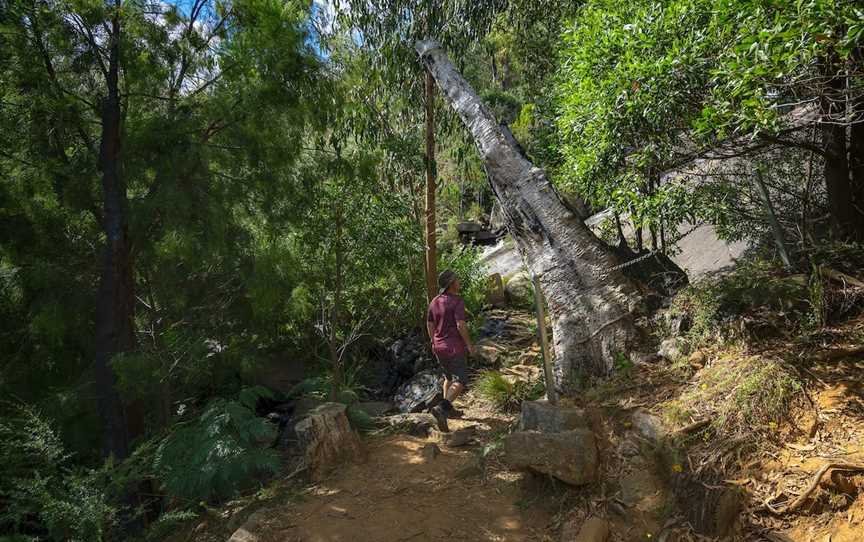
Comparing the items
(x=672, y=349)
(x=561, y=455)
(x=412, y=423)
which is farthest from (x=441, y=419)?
(x=672, y=349)

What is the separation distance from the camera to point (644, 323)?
4684 millimetres

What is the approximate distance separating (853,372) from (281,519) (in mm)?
3896

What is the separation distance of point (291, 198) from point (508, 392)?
3317 millimetres

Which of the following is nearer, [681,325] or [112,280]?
[681,325]

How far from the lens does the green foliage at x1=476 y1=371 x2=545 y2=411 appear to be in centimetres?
560

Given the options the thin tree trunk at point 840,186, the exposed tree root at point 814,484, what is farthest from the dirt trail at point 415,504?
the thin tree trunk at point 840,186

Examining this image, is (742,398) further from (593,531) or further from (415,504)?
(415,504)

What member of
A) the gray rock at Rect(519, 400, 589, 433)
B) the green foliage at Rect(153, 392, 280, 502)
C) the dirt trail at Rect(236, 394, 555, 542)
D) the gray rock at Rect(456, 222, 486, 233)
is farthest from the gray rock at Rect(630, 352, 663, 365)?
the gray rock at Rect(456, 222, 486, 233)

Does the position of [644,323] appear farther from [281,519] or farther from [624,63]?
[281,519]

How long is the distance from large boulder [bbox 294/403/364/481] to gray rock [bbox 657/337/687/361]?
2.69 metres

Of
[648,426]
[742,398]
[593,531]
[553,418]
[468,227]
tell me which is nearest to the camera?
[593,531]

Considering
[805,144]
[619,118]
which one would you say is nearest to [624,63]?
[619,118]

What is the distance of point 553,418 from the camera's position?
372 cm

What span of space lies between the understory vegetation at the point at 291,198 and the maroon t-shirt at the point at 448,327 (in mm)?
809
